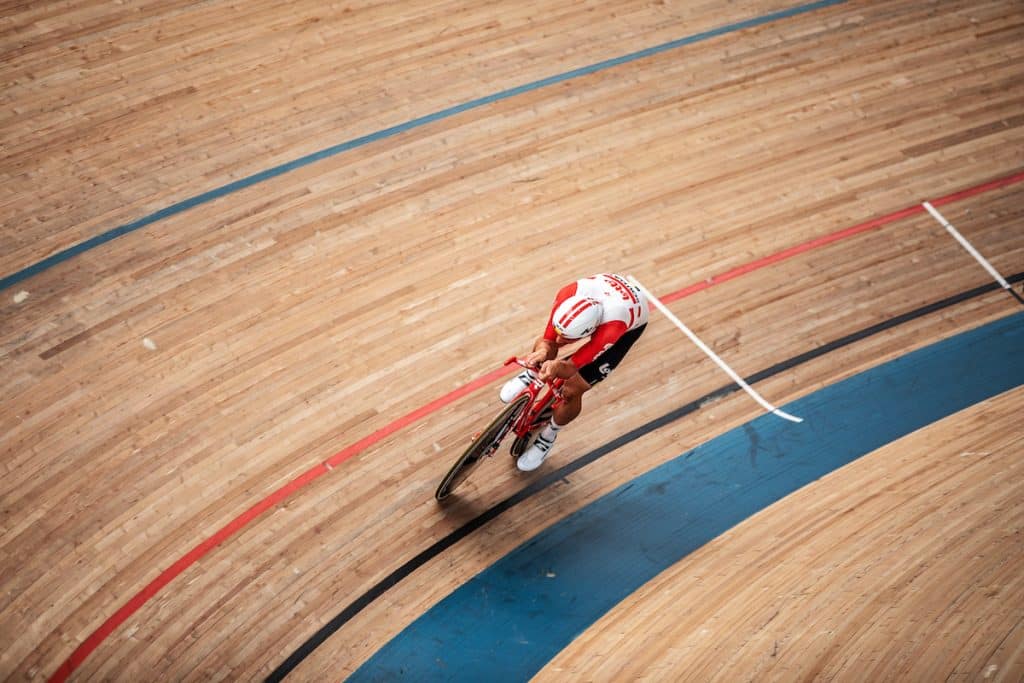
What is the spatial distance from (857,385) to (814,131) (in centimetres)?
211

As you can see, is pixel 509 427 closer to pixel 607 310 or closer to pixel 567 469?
pixel 567 469

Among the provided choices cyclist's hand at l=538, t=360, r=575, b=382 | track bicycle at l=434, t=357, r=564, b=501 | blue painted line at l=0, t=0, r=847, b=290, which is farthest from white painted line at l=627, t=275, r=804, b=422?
blue painted line at l=0, t=0, r=847, b=290

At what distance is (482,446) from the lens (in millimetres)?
4215

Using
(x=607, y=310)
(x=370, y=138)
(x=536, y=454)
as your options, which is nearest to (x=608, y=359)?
(x=607, y=310)

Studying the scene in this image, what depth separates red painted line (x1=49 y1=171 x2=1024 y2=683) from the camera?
13.1ft

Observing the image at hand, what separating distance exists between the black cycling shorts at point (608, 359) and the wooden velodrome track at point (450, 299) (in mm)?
683

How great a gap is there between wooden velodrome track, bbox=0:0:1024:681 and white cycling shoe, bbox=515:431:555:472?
14 centimetres

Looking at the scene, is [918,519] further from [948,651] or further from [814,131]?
[814,131]

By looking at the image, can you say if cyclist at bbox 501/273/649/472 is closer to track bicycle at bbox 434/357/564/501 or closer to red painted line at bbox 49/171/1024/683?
track bicycle at bbox 434/357/564/501

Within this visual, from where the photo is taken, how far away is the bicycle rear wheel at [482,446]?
411 cm

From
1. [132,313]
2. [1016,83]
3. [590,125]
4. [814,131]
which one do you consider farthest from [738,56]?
[132,313]

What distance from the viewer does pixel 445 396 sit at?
16.0ft

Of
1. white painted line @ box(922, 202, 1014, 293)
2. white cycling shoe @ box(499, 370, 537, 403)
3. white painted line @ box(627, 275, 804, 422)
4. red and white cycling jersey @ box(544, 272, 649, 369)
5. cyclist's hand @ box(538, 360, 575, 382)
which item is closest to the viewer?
cyclist's hand @ box(538, 360, 575, 382)

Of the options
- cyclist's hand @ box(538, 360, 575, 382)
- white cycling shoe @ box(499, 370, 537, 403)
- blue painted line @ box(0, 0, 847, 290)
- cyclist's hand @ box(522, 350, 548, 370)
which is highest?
blue painted line @ box(0, 0, 847, 290)
